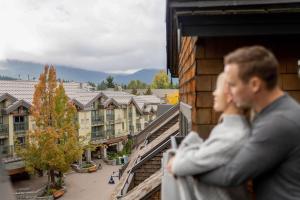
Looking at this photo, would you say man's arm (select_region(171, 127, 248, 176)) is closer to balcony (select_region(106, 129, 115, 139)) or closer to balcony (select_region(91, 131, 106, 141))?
balcony (select_region(91, 131, 106, 141))

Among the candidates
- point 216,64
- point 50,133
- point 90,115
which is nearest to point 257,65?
point 216,64

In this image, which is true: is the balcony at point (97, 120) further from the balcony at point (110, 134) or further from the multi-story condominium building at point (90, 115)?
the balcony at point (110, 134)

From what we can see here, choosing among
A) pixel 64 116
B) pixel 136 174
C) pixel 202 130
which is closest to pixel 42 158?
pixel 64 116

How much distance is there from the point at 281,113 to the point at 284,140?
0.46 feet

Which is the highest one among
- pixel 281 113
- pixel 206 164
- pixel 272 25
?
pixel 272 25

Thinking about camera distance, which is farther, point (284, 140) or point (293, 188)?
point (293, 188)

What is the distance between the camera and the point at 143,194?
322 inches

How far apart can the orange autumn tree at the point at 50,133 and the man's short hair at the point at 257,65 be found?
26410 mm

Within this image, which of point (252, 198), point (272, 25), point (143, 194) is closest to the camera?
point (252, 198)

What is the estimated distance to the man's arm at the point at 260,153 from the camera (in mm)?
A: 1725

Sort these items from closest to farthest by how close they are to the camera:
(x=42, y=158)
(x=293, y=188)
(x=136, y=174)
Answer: (x=293, y=188), (x=136, y=174), (x=42, y=158)

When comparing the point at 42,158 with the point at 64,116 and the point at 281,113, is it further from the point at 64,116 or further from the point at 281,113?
the point at 281,113

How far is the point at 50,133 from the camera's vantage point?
27000mm

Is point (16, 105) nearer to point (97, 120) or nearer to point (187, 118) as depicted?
point (97, 120)
